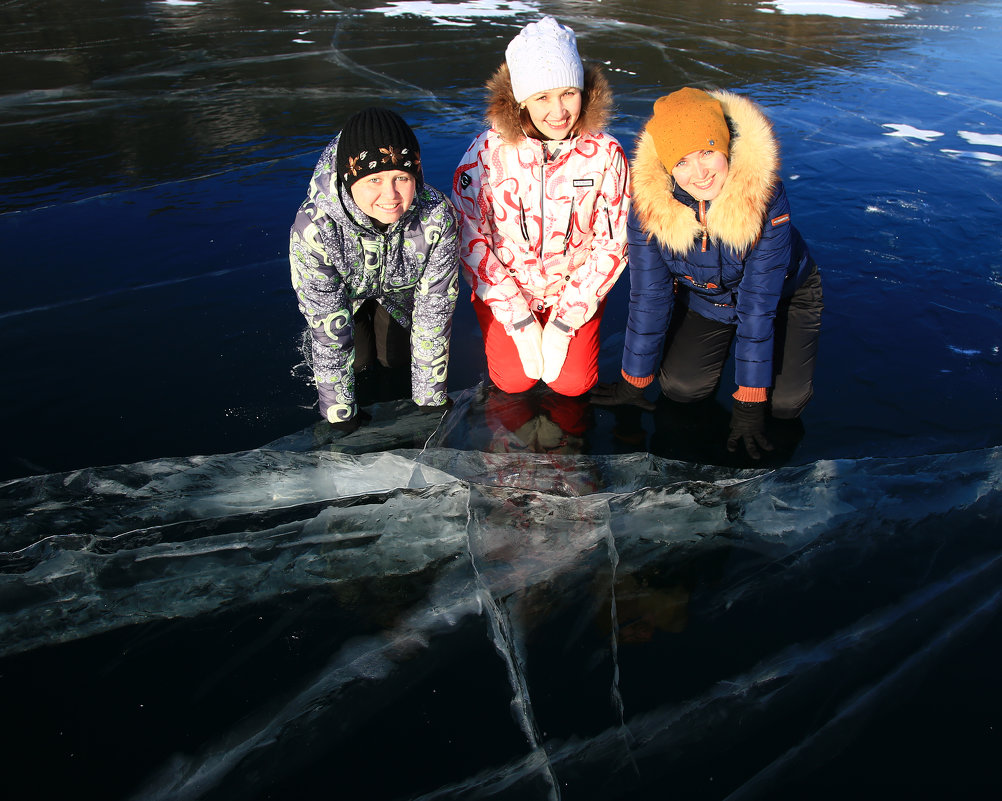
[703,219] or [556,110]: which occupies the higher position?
[556,110]

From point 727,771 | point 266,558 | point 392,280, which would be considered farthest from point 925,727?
point 392,280

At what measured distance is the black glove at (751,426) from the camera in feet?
10.4

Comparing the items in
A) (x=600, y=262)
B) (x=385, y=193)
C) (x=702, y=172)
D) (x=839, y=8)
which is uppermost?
(x=839, y=8)

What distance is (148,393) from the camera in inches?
141

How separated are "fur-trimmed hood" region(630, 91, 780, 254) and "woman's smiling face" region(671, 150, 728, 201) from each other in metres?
0.03

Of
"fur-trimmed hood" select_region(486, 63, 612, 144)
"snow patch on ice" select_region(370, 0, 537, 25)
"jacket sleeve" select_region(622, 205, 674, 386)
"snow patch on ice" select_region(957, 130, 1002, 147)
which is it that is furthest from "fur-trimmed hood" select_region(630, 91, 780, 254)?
"snow patch on ice" select_region(370, 0, 537, 25)

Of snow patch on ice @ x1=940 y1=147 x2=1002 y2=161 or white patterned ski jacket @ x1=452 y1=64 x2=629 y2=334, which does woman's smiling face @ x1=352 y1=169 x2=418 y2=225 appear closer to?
white patterned ski jacket @ x1=452 y1=64 x2=629 y2=334

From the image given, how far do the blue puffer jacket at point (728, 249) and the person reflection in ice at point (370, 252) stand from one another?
0.86m

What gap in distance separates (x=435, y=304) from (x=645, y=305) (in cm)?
98

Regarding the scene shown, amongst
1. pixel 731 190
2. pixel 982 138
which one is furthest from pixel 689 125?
pixel 982 138

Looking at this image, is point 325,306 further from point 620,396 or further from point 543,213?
point 620,396

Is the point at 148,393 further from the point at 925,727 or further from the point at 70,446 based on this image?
the point at 925,727

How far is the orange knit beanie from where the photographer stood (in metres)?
2.65

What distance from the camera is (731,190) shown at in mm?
2764
